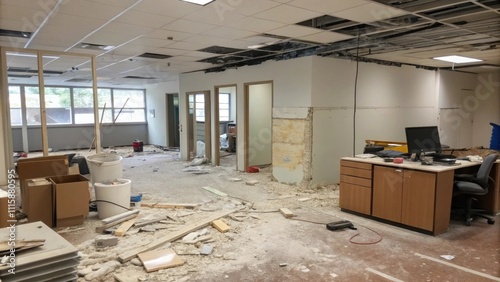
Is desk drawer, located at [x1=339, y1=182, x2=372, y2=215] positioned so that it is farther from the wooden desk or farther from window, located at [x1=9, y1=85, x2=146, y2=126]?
window, located at [x1=9, y1=85, x2=146, y2=126]

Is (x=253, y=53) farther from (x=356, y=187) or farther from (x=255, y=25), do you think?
(x=356, y=187)

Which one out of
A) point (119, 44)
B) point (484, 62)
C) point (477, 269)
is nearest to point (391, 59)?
point (484, 62)

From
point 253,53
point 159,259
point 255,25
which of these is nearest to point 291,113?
point 253,53

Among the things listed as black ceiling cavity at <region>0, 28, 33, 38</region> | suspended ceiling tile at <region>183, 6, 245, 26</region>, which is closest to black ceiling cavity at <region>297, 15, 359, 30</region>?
suspended ceiling tile at <region>183, 6, 245, 26</region>

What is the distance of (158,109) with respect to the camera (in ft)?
42.4

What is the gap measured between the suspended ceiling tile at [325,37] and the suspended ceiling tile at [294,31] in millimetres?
149

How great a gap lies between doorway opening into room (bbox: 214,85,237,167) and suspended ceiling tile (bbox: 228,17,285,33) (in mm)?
3401

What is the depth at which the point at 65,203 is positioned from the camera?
13.2ft

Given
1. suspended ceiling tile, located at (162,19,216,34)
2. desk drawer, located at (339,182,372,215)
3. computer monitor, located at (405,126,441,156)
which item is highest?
suspended ceiling tile, located at (162,19,216,34)

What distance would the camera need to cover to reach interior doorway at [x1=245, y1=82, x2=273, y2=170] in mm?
8164

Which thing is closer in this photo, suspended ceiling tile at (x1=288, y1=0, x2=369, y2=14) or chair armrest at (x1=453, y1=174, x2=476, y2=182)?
suspended ceiling tile at (x1=288, y1=0, x2=369, y2=14)

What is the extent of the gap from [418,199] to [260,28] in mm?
3016

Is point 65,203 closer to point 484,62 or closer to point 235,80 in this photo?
point 235,80

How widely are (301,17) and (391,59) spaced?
12.4 ft
